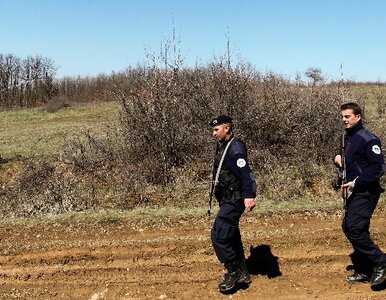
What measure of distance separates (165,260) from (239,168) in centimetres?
225

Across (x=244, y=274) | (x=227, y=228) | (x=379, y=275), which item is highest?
(x=227, y=228)

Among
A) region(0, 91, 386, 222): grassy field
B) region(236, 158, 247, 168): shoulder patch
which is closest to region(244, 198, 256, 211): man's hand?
region(236, 158, 247, 168): shoulder patch

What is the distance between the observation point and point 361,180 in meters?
5.08

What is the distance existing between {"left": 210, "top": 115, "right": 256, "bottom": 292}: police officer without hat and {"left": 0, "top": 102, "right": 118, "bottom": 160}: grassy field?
1331 centimetres

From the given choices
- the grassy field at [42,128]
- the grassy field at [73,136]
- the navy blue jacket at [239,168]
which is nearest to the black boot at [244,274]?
the navy blue jacket at [239,168]

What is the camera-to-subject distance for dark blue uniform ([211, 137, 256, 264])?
17.4ft

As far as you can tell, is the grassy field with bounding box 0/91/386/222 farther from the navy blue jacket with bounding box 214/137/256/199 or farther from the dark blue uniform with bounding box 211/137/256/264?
the navy blue jacket with bounding box 214/137/256/199

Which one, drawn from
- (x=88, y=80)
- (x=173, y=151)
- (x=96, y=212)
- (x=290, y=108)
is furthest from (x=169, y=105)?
(x=88, y=80)

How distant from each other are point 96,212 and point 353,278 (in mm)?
5107

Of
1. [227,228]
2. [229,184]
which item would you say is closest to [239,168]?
[229,184]

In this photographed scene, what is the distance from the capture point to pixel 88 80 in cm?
6650

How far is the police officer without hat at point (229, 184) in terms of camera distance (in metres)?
5.29

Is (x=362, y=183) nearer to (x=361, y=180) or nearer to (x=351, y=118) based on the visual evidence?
(x=361, y=180)

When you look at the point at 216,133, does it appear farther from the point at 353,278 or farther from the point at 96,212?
the point at 96,212
